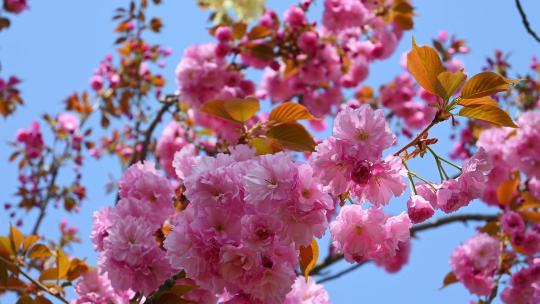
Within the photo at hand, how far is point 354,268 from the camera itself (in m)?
2.83

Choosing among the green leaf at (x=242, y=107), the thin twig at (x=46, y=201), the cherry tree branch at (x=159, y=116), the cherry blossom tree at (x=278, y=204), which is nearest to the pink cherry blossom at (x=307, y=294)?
the cherry blossom tree at (x=278, y=204)

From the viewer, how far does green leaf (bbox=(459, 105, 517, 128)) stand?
102cm

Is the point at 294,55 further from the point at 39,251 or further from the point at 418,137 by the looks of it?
the point at 418,137

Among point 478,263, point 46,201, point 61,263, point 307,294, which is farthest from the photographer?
point 46,201

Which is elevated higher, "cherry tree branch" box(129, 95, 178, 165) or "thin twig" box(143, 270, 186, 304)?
"cherry tree branch" box(129, 95, 178, 165)

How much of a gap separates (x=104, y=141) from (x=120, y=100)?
1175mm

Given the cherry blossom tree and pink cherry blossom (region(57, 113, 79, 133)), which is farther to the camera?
pink cherry blossom (region(57, 113, 79, 133))

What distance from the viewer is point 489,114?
3.37 feet

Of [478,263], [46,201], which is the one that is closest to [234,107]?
[478,263]

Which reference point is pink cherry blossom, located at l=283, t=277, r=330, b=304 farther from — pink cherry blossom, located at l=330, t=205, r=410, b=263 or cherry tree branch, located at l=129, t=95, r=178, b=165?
cherry tree branch, located at l=129, t=95, r=178, b=165

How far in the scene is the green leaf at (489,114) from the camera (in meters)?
1.02

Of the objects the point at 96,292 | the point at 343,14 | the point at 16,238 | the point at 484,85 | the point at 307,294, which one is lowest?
the point at 307,294

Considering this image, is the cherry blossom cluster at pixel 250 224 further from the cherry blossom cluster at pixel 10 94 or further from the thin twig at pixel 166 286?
the cherry blossom cluster at pixel 10 94

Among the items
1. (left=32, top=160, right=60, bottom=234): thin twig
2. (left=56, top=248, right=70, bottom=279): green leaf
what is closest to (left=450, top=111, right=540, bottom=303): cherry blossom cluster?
(left=56, top=248, right=70, bottom=279): green leaf
